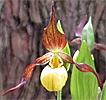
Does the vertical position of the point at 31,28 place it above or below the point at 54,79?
above

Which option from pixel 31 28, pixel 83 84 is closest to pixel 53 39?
pixel 83 84

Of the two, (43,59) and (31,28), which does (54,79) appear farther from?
(31,28)

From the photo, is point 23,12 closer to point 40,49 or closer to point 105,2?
point 40,49

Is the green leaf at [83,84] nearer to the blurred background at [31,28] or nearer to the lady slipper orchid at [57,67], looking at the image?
the lady slipper orchid at [57,67]

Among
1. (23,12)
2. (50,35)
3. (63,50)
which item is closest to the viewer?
(50,35)

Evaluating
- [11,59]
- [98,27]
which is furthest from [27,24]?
[98,27]
